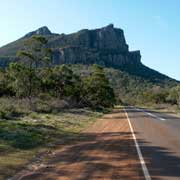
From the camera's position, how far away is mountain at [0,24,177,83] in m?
170

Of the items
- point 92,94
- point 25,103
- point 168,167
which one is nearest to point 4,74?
point 25,103

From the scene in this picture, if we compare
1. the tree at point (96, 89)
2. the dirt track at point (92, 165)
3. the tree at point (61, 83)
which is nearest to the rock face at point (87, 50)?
the tree at point (96, 89)

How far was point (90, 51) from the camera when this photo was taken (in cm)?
18125

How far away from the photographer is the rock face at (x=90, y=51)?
560 ft

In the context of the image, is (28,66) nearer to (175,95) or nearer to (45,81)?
(45,81)

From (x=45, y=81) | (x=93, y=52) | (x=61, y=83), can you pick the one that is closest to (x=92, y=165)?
(x=45, y=81)

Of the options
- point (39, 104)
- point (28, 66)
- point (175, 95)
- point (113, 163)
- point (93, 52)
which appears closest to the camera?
point (113, 163)

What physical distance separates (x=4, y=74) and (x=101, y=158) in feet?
169

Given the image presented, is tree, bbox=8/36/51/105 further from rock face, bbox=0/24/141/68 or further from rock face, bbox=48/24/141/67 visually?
rock face, bbox=48/24/141/67

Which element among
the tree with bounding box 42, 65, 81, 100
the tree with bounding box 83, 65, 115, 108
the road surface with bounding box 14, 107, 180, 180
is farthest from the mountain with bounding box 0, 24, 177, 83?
the road surface with bounding box 14, 107, 180, 180

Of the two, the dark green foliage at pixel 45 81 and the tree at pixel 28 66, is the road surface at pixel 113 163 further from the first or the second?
the tree at pixel 28 66

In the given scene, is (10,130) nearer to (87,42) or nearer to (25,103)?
(25,103)

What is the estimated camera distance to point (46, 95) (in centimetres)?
6275

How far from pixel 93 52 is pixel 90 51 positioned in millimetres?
1350
